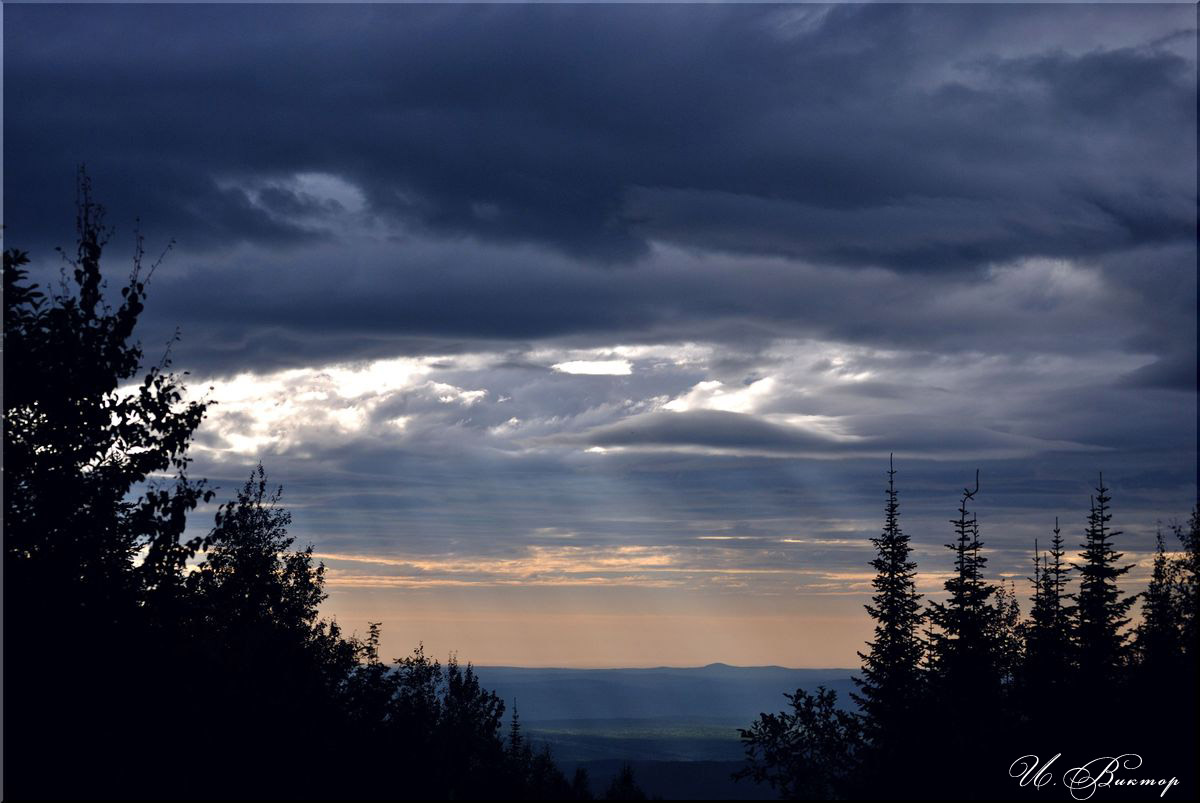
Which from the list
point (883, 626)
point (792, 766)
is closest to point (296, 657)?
point (792, 766)

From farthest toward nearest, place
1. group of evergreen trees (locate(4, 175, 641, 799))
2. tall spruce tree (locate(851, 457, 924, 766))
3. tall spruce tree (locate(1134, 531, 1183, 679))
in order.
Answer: tall spruce tree (locate(851, 457, 924, 766)), tall spruce tree (locate(1134, 531, 1183, 679)), group of evergreen trees (locate(4, 175, 641, 799))

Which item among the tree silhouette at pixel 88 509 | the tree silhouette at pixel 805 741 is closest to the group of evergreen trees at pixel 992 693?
the tree silhouette at pixel 805 741

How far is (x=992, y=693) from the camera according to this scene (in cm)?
4741

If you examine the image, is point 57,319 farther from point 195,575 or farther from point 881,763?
point 881,763

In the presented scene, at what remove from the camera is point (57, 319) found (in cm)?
2366

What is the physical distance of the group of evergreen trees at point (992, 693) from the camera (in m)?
26.8

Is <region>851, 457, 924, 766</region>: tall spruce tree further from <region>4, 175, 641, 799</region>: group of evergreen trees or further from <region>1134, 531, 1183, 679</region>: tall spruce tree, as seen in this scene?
<region>4, 175, 641, 799</region>: group of evergreen trees

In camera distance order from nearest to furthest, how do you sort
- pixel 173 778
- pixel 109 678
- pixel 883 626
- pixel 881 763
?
pixel 173 778 → pixel 109 678 → pixel 881 763 → pixel 883 626

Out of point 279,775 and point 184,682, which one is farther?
point 184,682

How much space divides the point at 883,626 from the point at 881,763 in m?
41.3

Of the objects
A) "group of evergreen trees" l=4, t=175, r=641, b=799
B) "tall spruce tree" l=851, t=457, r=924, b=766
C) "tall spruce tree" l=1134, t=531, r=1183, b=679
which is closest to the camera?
"group of evergreen trees" l=4, t=175, r=641, b=799

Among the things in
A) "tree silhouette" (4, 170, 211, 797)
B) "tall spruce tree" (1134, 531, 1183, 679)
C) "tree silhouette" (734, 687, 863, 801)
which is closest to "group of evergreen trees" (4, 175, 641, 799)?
"tree silhouette" (4, 170, 211, 797)

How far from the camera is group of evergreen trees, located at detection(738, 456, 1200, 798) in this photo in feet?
87.8

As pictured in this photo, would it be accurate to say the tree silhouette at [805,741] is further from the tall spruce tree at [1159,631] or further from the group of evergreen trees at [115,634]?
the group of evergreen trees at [115,634]
